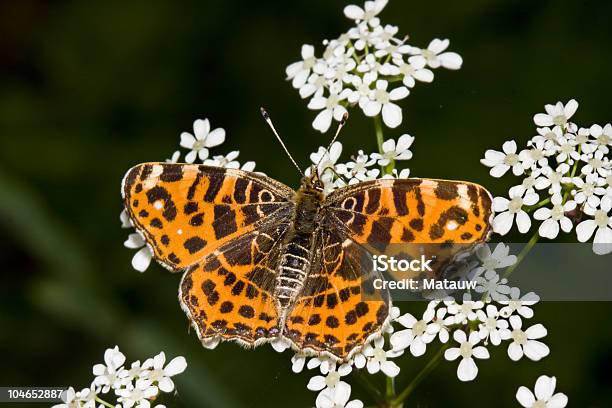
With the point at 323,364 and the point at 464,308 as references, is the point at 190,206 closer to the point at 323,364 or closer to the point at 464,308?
the point at 323,364

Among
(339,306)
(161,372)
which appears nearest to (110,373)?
(161,372)

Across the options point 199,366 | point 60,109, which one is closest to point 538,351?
point 199,366

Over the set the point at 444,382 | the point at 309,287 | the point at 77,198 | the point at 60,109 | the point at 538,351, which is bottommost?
the point at 444,382

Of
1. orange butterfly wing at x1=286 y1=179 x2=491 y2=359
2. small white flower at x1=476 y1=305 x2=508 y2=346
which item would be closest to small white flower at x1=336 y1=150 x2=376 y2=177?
orange butterfly wing at x1=286 y1=179 x2=491 y2=359

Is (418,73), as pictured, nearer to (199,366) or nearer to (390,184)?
(390,184)

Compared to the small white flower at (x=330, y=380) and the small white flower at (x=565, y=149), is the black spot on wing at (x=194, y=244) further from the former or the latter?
the small white flower at (x=565, y=149)
